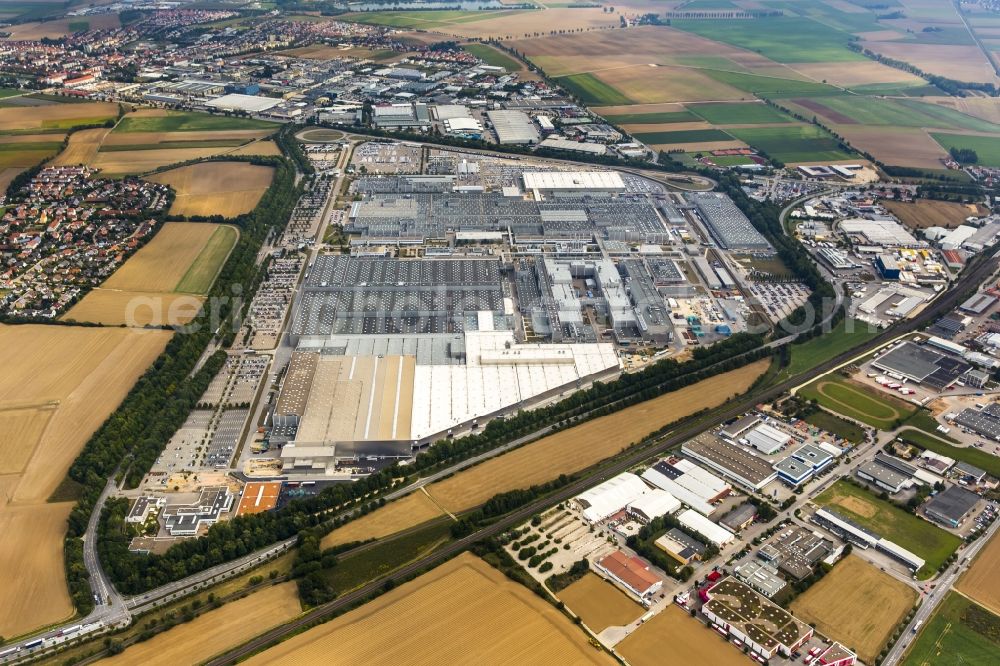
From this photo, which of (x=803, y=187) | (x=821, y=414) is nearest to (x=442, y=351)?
(x=821, y=414)

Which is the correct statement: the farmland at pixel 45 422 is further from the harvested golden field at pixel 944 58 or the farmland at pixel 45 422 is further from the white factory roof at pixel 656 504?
the harvested golden field at pixel 944 58

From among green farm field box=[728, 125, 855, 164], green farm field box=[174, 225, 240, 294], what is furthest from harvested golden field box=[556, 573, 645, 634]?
green farm field box=[728, 125, 855, 164]

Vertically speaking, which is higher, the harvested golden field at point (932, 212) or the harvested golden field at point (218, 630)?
the harvested golden field at point (932, 212)

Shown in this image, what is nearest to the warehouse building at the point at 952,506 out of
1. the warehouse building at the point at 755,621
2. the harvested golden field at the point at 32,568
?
the warehouse building at the point at 755,621

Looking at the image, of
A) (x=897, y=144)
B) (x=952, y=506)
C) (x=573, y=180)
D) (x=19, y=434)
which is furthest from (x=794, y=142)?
(x=19, y=434)

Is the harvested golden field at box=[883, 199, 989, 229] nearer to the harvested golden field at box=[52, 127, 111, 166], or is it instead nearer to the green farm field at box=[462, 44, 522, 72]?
the green farm field at box=[462, 44, 522, 72]

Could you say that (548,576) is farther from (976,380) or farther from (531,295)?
(976,380)

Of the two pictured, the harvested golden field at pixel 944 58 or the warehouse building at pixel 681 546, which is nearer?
the warehouse building at pixel 681 546

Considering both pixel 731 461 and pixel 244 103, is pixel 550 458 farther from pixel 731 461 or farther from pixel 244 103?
pixel 244 103
